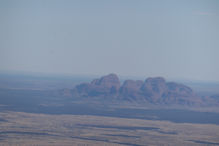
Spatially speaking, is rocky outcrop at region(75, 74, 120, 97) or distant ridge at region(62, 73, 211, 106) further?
rocky outcrop at region(75, 74, 120, 97)

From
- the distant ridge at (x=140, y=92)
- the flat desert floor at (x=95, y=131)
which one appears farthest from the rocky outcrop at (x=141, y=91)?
the flat desert floor at (x=95, y=131)

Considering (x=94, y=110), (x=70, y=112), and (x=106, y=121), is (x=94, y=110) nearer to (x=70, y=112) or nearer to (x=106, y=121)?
(x=70, y=112)

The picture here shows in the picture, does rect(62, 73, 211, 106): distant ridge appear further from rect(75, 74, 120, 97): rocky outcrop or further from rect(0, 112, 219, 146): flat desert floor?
rect(0, 112, 219, 146): flat desert floor

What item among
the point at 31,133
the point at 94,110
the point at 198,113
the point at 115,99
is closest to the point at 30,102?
the point at 94,110

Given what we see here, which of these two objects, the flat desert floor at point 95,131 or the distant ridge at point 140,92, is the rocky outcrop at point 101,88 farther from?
the flat desert floor at point 95,131

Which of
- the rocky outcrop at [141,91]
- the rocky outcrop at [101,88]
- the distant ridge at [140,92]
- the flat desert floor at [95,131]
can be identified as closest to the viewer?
the flat desert floor at [95,131]

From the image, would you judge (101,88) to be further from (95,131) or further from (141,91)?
(95,131)

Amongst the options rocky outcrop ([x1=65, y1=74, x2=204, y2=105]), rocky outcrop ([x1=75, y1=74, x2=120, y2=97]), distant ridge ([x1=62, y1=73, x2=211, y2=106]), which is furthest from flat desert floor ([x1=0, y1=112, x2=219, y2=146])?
rocky outcrop ([x1=75, y1=74, x2=120, y2=97])

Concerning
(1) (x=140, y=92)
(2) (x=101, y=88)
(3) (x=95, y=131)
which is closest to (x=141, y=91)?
(1) (x=140, y=92)

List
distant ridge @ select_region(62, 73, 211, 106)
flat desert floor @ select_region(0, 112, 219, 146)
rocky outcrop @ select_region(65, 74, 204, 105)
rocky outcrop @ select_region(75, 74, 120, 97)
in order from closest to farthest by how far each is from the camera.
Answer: flat desert floor @ select_region(0, 112, 219, 146) < distant ridge @ select_region(62, 73, 211, 106) < rocky outcrop @ select_region(65, 74, 204, 105) < rocky outcrop @ select_region(75, 74, 120, 97)
